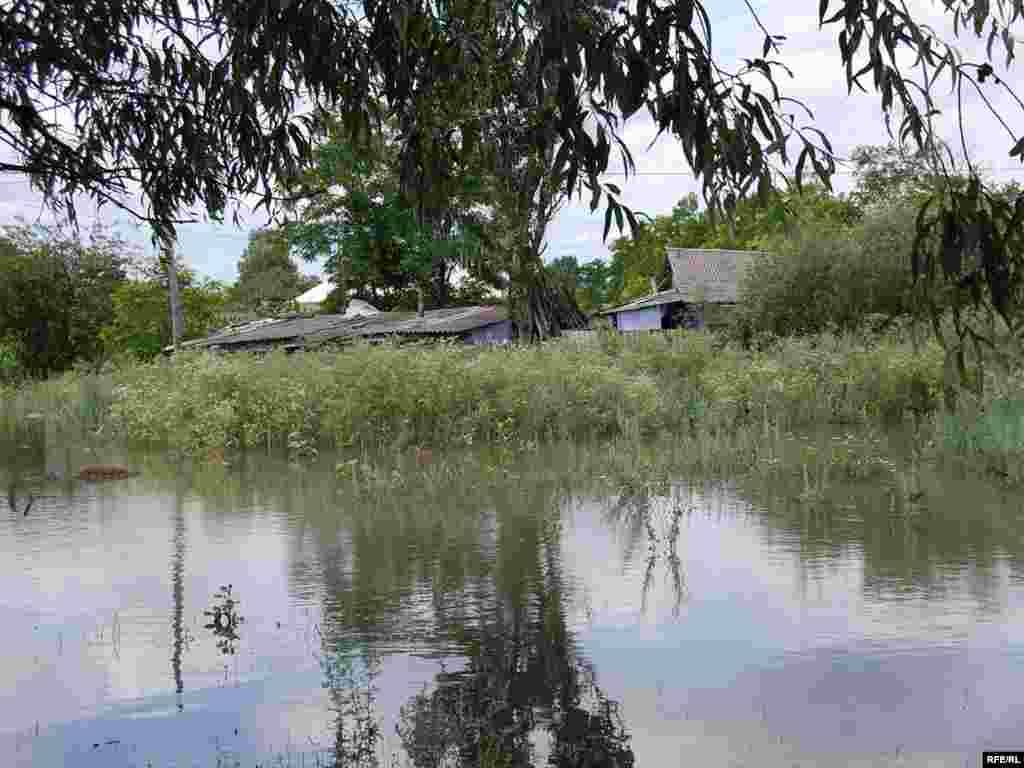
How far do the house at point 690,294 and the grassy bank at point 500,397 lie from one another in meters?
23.6

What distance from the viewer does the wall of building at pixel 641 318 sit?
160 ft

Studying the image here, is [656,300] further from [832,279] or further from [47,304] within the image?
[47,304]

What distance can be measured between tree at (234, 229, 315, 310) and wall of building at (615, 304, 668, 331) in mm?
34025

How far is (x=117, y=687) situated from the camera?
6.06 metres

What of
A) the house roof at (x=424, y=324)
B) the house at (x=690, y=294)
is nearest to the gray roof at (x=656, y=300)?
the house at (x=690, y=294)

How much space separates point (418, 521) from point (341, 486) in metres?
3.05

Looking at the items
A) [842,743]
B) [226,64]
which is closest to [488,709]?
[842,743]

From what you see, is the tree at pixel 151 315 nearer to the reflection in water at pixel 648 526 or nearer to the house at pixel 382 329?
the house at pixel 382 329

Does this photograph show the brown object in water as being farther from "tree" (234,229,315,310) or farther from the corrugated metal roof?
"tree" (234,229,315,310)

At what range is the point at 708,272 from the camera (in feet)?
162

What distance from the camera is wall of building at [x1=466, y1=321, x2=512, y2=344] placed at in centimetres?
4563

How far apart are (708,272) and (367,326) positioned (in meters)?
14.8

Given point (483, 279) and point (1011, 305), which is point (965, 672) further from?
point (483, 279)

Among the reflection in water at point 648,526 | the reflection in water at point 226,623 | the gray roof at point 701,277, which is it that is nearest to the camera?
the reflection in water at point 226,623
